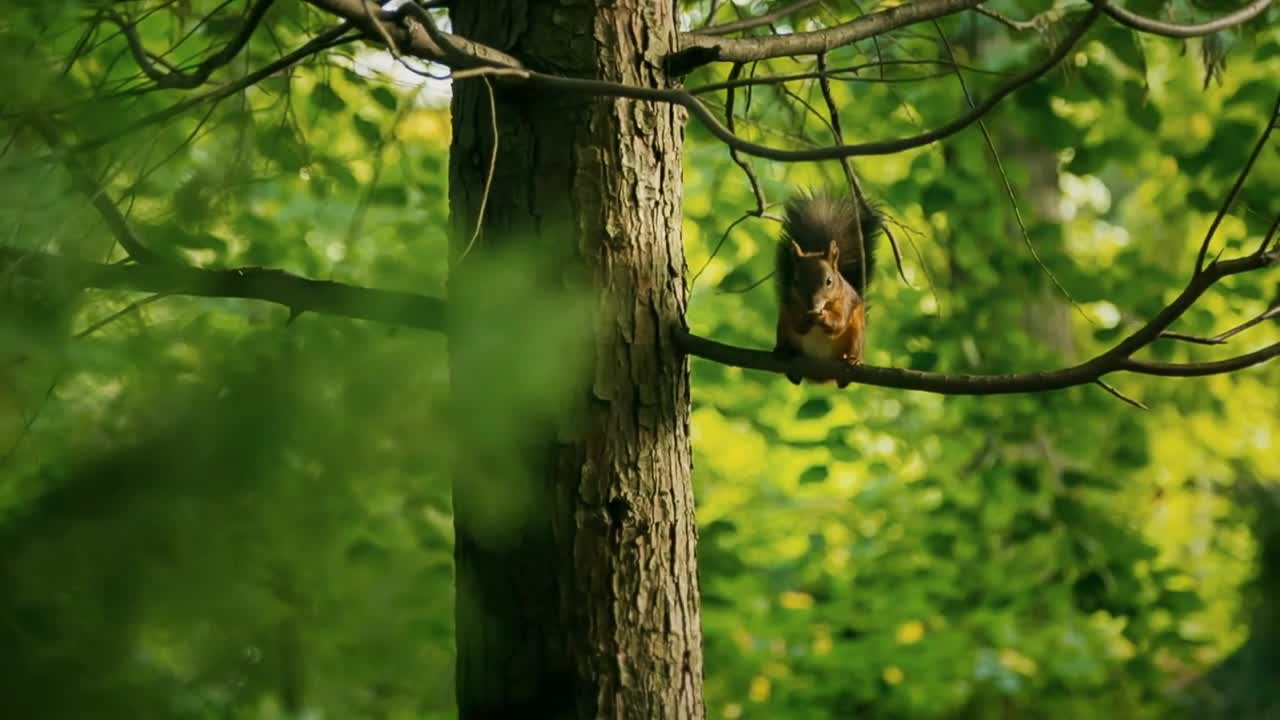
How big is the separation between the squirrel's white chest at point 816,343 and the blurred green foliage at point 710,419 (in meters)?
0.38

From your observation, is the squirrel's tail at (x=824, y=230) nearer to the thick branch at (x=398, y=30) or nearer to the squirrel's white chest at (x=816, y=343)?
the squirrel's white chest at (x=816, y=343)

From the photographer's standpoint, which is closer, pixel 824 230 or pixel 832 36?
pixel 832 36

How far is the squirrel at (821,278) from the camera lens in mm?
2457

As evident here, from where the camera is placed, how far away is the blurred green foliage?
71cm

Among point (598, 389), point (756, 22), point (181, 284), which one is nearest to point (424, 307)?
point (181, 284)

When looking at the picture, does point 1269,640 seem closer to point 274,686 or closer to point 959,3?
point 959,3

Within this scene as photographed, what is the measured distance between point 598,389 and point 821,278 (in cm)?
75

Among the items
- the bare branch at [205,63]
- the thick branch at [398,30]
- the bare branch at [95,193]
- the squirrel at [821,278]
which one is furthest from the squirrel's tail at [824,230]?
the bare branch at [95,193]

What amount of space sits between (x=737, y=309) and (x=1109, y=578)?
150cm

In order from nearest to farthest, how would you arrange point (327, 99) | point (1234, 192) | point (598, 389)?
point (1234, 192) < point (598, 389) < point (327, 99)

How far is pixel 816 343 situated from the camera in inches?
101

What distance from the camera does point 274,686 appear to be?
2.41 ft

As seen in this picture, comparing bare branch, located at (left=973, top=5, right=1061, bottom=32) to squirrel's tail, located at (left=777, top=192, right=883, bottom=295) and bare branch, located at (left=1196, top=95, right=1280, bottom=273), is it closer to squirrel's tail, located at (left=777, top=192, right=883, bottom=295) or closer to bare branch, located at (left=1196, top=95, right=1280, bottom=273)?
squirrel's tail, located at (left=777, top=192, right=883, bottom=295)

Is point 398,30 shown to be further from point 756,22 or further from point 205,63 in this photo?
point 756,22
